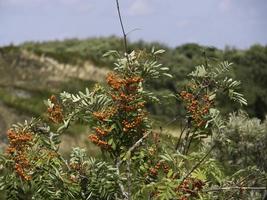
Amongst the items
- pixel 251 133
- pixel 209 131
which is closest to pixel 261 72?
pixel 251 133

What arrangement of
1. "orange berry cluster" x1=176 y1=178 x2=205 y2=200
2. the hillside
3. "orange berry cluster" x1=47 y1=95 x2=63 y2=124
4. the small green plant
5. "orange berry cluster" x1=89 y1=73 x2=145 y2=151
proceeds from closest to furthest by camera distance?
"orange berry cluster" x1=176 y1=178 x2=205 y2=200
the small green plant
"orange berry cluster" x1=89 y1=73 x2=145 y2=151
"orange berry cluster" x1=47 y1=95 x2=63 y2=124
the hillside

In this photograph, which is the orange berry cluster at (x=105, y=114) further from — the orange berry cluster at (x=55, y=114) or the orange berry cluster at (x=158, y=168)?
the orange berry cluster at (x=158, y=168)

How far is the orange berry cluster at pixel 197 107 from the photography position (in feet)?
23.7

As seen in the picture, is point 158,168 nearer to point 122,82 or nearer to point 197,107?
point 197,107

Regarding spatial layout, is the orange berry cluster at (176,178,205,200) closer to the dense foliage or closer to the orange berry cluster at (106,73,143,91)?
the dense foliage

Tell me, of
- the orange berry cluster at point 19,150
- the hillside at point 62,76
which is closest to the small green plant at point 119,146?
the orange berry cluster at point 19,150

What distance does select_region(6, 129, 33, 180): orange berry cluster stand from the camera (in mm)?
6965

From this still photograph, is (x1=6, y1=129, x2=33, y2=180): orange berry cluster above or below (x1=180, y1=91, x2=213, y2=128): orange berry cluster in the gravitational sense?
below

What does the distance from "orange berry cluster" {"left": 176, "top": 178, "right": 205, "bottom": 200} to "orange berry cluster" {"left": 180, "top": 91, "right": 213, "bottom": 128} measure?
84cm

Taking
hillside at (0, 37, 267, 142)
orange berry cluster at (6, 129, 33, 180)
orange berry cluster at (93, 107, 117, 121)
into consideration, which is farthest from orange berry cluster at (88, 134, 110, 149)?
hillside at (0, 37, 267, 142)

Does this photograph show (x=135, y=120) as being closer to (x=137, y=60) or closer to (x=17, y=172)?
(x=137, y=60)

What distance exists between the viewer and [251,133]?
71.2 ft

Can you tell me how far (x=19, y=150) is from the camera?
7109 millimetres

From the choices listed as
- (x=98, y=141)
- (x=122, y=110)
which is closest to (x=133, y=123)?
(x=122, y=110)
